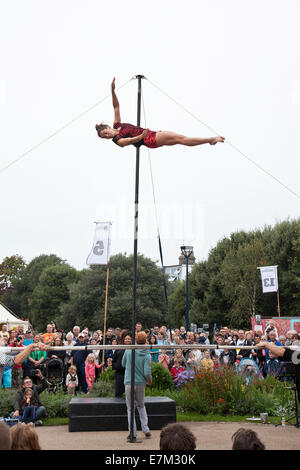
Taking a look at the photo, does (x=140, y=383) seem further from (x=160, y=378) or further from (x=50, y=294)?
(x=50, y=294)

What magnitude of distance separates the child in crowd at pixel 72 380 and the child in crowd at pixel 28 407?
2.36 m

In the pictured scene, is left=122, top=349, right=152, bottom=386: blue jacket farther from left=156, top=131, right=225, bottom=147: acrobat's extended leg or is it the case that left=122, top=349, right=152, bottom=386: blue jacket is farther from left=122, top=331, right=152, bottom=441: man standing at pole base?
left=156, top=131, right=225, bottom=147: acrobat's extended leg

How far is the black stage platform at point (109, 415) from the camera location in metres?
9.63

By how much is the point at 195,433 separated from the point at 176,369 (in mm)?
3571

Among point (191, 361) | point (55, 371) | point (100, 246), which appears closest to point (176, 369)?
point (191, 361)

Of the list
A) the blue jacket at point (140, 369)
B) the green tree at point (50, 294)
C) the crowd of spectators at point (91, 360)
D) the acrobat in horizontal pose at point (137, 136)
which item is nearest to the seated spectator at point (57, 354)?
the crowd of spectators at point (91, 360)

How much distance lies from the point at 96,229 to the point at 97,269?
35951mm

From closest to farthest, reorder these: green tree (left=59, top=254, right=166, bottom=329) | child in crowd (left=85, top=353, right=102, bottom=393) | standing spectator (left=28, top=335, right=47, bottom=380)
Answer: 1. standing spectator (left=28, top=335, right=47, bottom=380)
2. child in crowd (left=85, top=353, right=102, bottom=393)
3. green tree (left=59, top=254, right=166, bottom=329)

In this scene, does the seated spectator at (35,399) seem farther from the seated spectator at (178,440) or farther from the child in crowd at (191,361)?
the seated spectator at (178,440)

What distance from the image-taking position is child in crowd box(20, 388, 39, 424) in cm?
1015

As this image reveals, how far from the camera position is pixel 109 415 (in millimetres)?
9766

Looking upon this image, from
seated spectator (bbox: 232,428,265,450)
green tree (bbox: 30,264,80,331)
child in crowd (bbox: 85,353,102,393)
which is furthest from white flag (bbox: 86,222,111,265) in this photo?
green tree (bbox: 30,264,80,331)

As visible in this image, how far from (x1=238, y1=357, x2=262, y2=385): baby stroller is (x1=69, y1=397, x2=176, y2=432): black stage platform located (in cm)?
258

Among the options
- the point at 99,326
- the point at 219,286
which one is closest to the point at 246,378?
the point at 219,286
